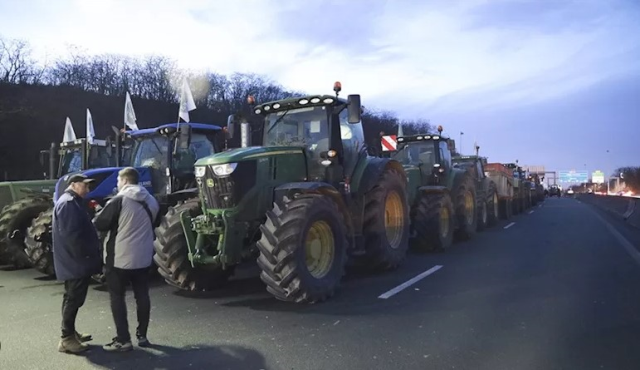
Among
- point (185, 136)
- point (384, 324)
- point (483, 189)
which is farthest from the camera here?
point (483, 189)

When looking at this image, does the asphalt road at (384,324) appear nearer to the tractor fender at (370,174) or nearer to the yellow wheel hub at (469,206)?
the tractor fender at (370,174)

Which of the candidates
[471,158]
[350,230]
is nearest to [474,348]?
[350,230]

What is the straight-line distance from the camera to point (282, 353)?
4.99m

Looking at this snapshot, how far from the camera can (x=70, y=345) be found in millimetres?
5031

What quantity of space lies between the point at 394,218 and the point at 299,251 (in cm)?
372

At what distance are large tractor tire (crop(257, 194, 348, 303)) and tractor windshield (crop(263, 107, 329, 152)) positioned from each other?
1500 millimetres

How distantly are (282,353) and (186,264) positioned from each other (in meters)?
2.79

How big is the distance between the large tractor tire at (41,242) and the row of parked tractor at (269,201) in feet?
0.08

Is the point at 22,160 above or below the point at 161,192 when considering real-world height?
above

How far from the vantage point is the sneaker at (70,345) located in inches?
198

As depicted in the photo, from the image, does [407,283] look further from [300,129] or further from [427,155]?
[427,155]

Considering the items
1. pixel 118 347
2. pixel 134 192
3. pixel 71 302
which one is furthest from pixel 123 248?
pixel 118 347

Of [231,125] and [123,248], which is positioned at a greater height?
[231,125]

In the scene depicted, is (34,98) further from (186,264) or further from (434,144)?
(186,264)
